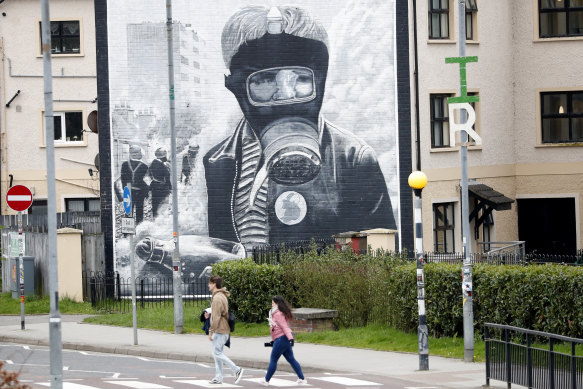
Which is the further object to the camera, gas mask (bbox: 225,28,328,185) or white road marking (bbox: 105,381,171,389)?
gas mask (bbox: 225,28,328,185)

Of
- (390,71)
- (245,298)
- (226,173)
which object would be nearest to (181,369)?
(245,298)

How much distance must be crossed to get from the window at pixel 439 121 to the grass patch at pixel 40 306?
38.4 feet

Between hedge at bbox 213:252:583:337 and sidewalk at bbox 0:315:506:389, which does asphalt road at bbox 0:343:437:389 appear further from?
hedge at bbox 213:252:583:337

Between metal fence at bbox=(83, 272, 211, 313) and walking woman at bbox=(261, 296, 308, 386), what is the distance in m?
12.8

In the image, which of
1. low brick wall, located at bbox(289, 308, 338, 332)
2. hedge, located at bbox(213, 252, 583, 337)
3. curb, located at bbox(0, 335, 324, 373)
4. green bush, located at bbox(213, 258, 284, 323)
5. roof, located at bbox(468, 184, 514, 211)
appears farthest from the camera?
roof, located at bbox(468, 184, 514, 211)

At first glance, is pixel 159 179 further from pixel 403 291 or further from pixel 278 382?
pixel 278 382

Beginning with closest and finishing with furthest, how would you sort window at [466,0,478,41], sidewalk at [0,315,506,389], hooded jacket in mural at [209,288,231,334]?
sidewalk at [0,315,506,389]
hooded jacket in mural at [209,288,231,334]
window at [466,0,478,41]

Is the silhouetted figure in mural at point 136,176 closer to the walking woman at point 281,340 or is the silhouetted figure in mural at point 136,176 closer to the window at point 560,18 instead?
the window at point 560,18

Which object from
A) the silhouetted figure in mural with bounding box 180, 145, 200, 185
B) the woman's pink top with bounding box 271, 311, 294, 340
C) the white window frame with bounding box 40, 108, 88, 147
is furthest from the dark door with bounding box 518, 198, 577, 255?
the woman's pink top with bounding box 271, 311, 294, 340

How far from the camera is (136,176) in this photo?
1249 inches

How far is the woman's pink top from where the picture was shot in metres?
16.0

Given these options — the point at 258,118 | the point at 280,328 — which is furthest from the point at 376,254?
the point at 258,118

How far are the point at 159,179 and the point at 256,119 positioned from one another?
11.2 ft

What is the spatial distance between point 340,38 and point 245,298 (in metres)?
10.7
